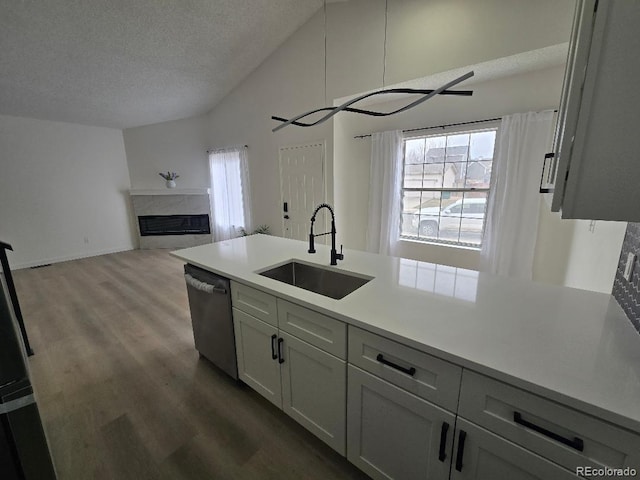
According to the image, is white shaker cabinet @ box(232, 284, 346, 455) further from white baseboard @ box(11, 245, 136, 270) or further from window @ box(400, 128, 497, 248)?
white baseboard @ box(11, 245, 136, 270)

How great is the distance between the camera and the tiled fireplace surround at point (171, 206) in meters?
5.67

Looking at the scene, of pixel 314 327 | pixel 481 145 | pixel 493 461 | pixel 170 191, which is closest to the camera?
pixel 493 461

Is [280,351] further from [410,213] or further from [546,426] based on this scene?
[410,213]

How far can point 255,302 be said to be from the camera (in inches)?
60.7

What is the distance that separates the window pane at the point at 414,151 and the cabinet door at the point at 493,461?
3.32 meters

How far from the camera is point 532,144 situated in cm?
271

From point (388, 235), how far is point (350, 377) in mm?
2826

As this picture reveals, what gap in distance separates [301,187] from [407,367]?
11.6 ft

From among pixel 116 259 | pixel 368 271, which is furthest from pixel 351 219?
pixel 116 259

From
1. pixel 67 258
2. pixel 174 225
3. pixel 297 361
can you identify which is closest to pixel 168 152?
pixel 174 225

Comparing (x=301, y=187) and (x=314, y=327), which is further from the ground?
(x=301, y=187)

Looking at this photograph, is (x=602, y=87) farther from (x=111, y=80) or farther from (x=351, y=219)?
(x=111, y=80)

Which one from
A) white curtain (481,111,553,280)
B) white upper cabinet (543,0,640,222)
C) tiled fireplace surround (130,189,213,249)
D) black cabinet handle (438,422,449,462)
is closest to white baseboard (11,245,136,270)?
tiled fireplace surround (130,189,213,249)

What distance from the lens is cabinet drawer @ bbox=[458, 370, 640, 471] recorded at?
2.15 ft
